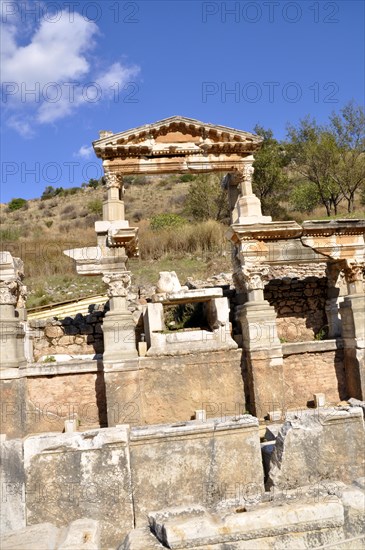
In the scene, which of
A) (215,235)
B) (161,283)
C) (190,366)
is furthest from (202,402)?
(215,235)

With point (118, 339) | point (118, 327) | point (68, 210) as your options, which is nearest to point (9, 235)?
point (68, 210)

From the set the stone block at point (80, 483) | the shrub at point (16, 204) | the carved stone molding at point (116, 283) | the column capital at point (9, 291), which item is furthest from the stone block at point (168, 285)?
the shrub at point (16, 204)

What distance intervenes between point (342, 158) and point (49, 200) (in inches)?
1212

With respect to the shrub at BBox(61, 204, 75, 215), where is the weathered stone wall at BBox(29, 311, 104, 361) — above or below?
below

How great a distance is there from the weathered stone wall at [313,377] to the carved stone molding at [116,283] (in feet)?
14.1

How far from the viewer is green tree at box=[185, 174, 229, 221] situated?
2792cm

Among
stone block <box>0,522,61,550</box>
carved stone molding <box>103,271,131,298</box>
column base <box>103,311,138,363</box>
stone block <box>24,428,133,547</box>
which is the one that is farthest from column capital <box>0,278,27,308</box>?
stone block <box>0,522,61,550</box>

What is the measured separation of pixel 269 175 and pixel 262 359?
18.7 m

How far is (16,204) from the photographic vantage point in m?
45.4

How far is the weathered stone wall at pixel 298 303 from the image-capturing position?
41.0 ft

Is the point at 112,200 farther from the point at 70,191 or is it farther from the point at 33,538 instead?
the point at 70,191

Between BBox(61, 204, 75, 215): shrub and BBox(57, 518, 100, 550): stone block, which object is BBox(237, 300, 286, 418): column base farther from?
BBox(61, 204, 75, 215): shrub

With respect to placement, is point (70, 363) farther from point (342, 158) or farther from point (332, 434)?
point (342, 158)

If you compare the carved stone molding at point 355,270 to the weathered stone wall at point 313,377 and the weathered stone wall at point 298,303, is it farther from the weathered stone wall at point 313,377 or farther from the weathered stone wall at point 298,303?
the weathered stone wall at point 313,377
